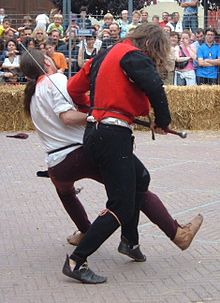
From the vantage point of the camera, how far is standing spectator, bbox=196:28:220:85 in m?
16.5

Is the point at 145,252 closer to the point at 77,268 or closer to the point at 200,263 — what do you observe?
the point at 200,263

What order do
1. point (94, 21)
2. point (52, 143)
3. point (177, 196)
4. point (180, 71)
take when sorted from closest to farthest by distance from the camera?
point (52, 143) < point (177, 196) < point (180, 71) < point (94, 21)

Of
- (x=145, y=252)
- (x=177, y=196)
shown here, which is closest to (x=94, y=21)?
(x=177, y=196)

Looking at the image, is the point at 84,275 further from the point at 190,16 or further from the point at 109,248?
the point at 190,16

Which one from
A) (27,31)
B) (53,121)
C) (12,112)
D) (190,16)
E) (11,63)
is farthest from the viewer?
(190,16)

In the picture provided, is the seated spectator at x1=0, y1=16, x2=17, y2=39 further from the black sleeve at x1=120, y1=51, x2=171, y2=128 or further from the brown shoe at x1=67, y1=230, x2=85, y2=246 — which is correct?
the black sleeve at x1=120, y1=51, x2=171, y2=128

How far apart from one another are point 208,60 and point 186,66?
472 millimetres

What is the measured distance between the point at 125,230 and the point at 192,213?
1.92 metres

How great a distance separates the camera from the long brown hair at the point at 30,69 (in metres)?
6.17

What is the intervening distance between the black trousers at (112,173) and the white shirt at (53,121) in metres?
0.40

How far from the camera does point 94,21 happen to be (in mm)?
22969

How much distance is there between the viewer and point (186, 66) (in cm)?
1653

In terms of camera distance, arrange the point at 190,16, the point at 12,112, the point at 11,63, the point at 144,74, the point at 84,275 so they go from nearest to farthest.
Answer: the point at 144,74 → the point at 84,275 → the point at 12,112 → the point at 11,63 → the point at 190,16

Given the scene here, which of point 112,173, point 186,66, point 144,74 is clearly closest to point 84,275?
point 112,173
